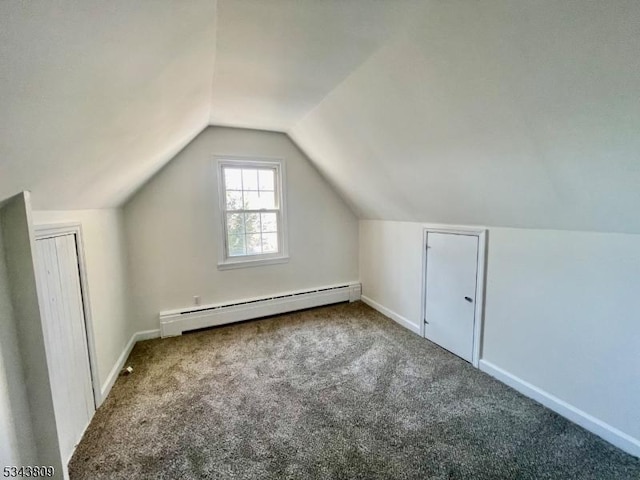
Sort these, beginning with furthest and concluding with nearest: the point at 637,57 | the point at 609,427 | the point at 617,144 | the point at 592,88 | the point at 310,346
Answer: the point at 310,346 → the point at 609,427 → the point at 617,144 → the point at 592,88 → the point at 637,57

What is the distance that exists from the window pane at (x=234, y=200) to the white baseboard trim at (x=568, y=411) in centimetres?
317

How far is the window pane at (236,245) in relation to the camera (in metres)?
3.58

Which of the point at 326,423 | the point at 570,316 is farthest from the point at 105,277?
the point at 570,316

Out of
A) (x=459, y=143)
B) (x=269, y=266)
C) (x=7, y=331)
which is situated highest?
(x=459, y=143)

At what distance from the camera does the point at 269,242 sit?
12.5 feet

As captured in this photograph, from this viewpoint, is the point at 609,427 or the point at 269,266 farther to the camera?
the point at 269,266

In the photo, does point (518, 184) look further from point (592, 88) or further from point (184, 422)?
point (184, 422)

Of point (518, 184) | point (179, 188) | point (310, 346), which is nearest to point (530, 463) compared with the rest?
point (518, 184)

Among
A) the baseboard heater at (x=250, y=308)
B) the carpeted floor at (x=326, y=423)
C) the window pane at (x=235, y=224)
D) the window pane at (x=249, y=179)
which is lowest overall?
the carpeted floor at (x=326, y=423)

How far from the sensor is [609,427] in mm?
1705

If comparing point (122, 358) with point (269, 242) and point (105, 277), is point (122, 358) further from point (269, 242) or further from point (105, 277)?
point (269, 242)

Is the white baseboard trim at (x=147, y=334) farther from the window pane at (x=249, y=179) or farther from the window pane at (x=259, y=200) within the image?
the window pane at (x=249, y=179)

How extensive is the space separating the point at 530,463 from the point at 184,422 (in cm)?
217

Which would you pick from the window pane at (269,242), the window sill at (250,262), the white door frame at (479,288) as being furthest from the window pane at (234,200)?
the white door frame at (479,288)
